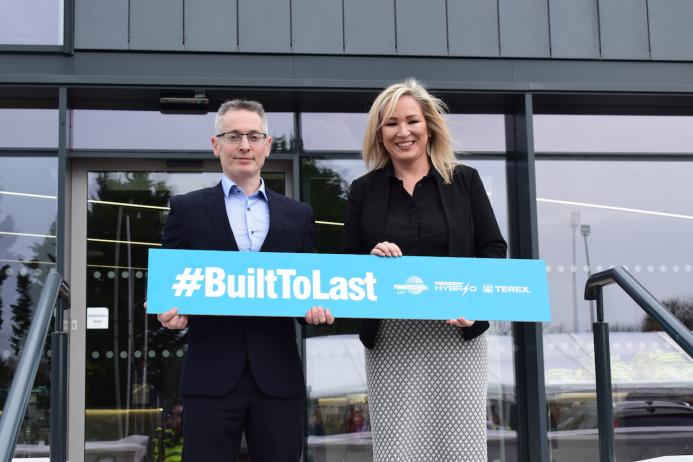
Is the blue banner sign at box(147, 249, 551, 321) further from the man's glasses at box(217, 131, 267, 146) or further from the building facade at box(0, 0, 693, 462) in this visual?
the building facade at box(0, 0, 693, 462)

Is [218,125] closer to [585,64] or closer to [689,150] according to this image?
[585,64]

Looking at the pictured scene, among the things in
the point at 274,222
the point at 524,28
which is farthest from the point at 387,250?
the point at 524,28

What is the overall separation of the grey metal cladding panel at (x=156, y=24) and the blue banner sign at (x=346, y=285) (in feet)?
8.59

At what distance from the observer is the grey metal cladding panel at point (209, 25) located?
17.1 feet

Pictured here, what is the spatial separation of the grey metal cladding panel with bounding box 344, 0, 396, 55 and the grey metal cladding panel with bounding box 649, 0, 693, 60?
173 cm

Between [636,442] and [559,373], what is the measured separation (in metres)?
0.70

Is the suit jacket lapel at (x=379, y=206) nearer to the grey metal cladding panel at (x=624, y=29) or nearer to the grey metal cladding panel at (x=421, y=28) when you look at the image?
the grey metal cladding panel at (x=421, y=28)

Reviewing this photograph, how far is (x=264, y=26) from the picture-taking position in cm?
528

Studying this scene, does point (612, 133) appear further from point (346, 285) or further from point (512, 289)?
point (346, 285)

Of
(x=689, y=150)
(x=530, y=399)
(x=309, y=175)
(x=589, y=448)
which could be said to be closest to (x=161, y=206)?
(x=309, y=175)

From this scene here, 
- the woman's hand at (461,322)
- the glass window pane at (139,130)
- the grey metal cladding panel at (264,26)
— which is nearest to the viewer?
the woman's hand at (461,322)

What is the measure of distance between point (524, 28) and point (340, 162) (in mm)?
1473

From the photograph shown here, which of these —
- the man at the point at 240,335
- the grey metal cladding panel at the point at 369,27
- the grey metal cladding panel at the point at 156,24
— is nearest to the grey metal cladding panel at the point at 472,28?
the grey metal cladding panel at the point at 369,27

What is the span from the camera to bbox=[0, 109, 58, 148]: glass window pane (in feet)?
17.5
